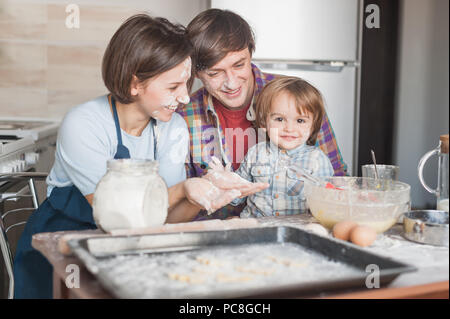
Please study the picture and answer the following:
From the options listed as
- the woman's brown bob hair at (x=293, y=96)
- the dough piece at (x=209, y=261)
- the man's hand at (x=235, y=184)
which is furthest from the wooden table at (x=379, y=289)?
the woman's brown bob hair at (x=293, y=96)

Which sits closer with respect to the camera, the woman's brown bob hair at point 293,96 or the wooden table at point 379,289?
the wooden table at point 379,289

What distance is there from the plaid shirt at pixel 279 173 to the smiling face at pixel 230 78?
0.62ft

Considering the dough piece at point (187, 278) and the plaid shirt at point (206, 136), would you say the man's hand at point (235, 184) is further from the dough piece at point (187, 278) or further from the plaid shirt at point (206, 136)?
the plaid shirt at point (206, 136)

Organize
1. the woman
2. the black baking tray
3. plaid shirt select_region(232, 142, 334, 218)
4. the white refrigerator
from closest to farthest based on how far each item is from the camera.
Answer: the black baking tray → the woman → plaid shirt select_region(232, 142, 334, 218) → the white refrigerator

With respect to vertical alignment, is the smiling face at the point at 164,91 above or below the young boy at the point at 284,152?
above

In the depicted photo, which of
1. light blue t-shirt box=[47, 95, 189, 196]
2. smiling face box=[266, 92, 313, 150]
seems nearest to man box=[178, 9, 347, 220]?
smiling face box=[266, 92, 313, 150]

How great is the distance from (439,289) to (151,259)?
447 mm

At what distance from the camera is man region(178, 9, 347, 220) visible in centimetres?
182

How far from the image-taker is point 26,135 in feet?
9.08

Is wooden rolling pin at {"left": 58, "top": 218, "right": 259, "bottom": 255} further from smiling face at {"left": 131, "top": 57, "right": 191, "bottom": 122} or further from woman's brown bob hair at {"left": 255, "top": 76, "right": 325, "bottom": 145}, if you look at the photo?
woman's brown bob hair at {"left": 255, "top": 76, "right": 325, "bottom": 145}

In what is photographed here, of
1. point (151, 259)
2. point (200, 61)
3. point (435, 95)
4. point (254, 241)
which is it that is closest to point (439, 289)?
point (254, 241)

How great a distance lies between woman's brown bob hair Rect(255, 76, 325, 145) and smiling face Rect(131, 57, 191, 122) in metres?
0.35

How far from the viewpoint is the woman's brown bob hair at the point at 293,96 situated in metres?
1.83
